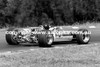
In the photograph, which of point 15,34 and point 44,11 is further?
point 44,11

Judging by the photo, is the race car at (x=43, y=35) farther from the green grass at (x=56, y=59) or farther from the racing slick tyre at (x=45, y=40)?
the green grass at (x=56, y=59)

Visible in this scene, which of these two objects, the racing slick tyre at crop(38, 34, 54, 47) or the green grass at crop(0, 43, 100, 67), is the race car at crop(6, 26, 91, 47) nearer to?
the racing slick tyre at crop(38, 34, 54, 47)

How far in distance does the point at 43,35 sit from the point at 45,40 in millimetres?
199

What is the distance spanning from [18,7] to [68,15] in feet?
17.0

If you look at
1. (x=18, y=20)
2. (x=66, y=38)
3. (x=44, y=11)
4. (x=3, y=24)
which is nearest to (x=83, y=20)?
(x=44, y=11)

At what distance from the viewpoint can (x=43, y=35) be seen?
9266 millimetres

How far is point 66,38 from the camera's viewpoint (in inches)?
418

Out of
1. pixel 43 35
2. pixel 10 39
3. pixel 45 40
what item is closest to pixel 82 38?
pixel 45 40

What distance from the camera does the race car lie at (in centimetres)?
945

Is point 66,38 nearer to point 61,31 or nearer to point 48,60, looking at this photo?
point 61,31

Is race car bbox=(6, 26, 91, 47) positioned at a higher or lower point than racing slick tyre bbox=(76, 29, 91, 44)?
higher

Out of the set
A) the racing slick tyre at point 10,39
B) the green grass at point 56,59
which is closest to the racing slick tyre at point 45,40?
the green grass at point 56,59

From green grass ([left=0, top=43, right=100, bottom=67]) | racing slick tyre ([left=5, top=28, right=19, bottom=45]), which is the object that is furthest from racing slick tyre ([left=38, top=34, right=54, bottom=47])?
racing slick tyre ([left=5, top=28, right=19, bottom=45])

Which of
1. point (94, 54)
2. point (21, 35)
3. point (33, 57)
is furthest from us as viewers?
point (21, 35)
